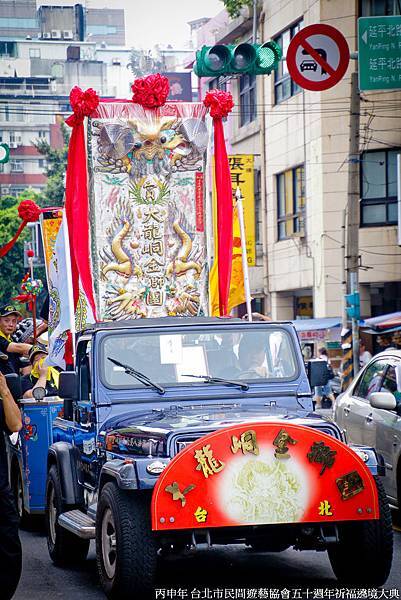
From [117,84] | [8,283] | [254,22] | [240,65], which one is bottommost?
[8,283]

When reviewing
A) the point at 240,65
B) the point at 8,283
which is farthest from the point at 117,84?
the point at 240,65

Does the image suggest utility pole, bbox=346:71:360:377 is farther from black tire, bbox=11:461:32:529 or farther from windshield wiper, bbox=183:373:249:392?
windshield wiper, bbox=183:373:249:392

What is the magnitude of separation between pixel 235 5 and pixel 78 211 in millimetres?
29761

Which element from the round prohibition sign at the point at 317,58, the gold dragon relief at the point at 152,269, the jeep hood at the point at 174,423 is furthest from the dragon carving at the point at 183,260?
the round prohibition sign at the point at 317,58

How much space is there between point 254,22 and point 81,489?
3071cm

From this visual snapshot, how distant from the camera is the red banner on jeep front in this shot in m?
7.91

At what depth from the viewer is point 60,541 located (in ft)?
34.0

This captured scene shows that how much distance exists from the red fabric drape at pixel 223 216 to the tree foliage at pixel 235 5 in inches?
1114

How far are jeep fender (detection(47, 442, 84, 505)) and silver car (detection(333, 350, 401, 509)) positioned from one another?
295cm

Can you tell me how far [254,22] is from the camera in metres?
39.1

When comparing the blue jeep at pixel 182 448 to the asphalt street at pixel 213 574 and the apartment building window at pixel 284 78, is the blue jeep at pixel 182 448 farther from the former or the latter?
the apartment building window at pixel 284 78

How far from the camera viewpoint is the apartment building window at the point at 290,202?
119 feet

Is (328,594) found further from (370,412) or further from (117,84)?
(117,84)

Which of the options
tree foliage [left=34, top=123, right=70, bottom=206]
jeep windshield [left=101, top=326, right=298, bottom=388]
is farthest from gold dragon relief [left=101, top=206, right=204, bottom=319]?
tree foliage [left=34, top=123, right=70, bottom=206]
